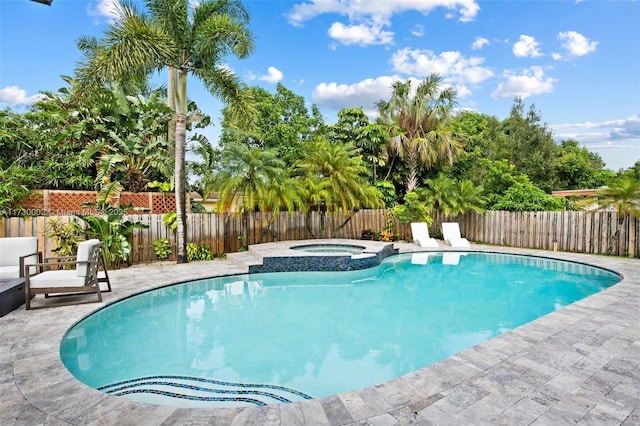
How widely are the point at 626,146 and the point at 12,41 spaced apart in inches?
1247

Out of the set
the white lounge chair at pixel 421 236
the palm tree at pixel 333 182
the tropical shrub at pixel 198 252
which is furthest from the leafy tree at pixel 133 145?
the white lounge chair at pixel 421 236

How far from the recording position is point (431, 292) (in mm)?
7230

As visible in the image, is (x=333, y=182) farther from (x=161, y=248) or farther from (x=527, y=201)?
(x=527, y=201)

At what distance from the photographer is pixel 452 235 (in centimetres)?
1330

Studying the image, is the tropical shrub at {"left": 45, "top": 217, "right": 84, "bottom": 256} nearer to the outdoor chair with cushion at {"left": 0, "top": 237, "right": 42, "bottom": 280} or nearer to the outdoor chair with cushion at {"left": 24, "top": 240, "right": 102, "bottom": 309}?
the outdoor chair with cushion at {"left": 0, "top": 237, "right": 42, "bottom": 280}

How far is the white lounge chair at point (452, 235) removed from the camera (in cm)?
1288

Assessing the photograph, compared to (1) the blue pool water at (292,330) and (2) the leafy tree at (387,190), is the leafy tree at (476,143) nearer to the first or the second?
(2) the leafy tree at (387,190)

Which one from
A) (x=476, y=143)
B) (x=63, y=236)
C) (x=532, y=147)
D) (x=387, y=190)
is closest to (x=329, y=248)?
(x=387, y=190)

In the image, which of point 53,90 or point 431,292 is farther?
point 53,90

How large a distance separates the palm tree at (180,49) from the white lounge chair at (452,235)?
8.34 meters

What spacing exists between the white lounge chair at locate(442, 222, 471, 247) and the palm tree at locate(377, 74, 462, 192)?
3.84 metres

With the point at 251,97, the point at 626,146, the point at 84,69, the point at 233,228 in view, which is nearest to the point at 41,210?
the point at 84,69

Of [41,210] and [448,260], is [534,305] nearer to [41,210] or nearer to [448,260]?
[448,260]

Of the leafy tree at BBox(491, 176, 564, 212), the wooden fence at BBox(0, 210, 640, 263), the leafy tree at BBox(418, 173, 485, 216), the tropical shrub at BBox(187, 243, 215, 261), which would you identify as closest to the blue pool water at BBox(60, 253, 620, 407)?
the tropical shrub at BBox(187, 243, 215, 261)
